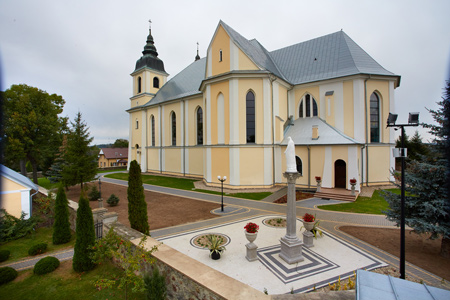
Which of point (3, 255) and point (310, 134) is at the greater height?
point (310, 134)

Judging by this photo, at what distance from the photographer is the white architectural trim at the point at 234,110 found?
19266mm

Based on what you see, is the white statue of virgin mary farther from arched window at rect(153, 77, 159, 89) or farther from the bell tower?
arched window at rect(153, 77, 159, 89)

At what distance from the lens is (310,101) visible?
21719 mm

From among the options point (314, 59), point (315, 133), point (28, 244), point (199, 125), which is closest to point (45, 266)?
point (28, 244)

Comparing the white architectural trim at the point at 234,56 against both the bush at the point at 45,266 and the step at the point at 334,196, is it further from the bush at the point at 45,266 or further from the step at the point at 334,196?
the bush at the point at 45,266

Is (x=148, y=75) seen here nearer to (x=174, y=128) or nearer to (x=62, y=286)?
(x=174, y=128)

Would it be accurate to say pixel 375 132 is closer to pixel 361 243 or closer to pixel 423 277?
pixel 361 243

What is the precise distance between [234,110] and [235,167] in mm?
5138

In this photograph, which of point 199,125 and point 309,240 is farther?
point 199,125

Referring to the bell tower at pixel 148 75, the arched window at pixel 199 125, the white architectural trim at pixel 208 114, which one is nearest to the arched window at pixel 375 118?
the white architectural trim at pixel 208 114

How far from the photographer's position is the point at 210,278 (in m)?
4.27

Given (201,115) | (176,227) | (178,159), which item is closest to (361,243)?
(176,227)

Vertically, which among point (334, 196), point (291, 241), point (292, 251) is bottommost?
point (334, 196)

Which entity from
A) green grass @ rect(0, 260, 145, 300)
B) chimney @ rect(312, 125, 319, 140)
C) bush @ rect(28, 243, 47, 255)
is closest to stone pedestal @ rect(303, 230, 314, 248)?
green grass @ rect(0, 260, 145, 300)
